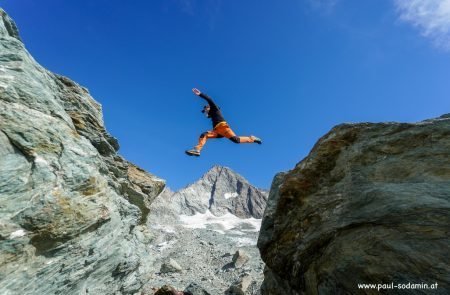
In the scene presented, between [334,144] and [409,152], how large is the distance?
2.60 m

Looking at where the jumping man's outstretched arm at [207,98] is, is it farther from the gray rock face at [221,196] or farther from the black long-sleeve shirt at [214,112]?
the gray rock face at [221,196]

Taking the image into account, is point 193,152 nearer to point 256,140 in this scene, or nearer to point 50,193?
point 256,140

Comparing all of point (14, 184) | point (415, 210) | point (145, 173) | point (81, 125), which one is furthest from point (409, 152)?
point (145, 173)

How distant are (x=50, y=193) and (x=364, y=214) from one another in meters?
10.9

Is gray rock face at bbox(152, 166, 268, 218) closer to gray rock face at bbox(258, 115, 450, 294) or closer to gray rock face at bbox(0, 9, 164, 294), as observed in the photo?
gray rock face at bbox(0, 9, 164, 294)

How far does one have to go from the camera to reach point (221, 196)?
177m

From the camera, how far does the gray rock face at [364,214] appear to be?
762 centimetres

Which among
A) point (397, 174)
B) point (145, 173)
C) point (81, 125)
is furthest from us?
point (145, 173)

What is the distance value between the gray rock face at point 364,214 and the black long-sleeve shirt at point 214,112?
705 centimetres

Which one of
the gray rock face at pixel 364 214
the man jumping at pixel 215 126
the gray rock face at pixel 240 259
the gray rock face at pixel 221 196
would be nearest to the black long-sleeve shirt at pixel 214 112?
the man jumping at pixel 215 126

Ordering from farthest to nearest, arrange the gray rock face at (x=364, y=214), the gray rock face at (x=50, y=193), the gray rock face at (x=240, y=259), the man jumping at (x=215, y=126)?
the gray rock face at (x=240, y=259) → the man jumping at (x=215, y=126) → the gray rock face at (x=50, y=193) → the gray rock face at (x=364, y=214)

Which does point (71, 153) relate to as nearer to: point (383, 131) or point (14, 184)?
point (14, 184)

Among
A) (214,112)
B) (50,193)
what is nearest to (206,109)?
(214,112)

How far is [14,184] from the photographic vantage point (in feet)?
38.1
